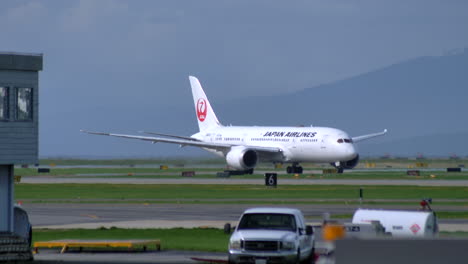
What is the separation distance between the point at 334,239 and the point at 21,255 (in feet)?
53.0

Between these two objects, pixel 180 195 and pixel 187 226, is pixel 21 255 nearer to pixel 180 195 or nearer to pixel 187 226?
pixel 187 226

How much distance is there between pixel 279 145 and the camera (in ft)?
324

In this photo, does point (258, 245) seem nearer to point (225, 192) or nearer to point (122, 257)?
point (122, 257)

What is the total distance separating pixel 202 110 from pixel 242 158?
2508cm

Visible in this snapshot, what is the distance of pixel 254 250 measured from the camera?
86.1 ft

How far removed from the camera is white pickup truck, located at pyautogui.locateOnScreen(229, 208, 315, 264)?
26.1 m

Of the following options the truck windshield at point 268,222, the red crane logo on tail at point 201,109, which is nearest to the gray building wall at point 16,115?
the truck windshield at point 268,222

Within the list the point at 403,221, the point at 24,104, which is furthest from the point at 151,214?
the point at 403,221

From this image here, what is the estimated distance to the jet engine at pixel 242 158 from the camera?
9244cm

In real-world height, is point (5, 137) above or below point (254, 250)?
above

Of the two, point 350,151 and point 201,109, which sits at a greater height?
point 201,109

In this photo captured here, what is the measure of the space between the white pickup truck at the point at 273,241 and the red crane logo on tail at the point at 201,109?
8825 centimetres

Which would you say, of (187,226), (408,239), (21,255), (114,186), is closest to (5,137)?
(21,255)

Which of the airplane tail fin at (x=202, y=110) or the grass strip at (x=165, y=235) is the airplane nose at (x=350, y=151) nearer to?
the airplane tail fin at (x=202, y=110)
